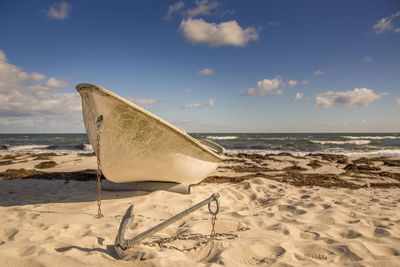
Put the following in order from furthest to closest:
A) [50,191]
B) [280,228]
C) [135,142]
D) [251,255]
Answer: [50,191]
[135,142]
[280,228]
[251,255]

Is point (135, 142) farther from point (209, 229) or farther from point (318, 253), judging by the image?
point (318, 253)

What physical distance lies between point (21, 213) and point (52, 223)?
2.86 feet

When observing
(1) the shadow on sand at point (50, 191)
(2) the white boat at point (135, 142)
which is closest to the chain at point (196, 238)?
(2) the white boat at point (135, 142)

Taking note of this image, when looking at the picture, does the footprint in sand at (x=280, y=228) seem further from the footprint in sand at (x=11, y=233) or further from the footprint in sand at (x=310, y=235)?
the footprint in sand at (x=11, y=233)

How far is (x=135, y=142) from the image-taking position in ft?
10.9

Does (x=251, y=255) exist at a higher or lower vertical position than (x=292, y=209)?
higher

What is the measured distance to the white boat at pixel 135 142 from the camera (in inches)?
117

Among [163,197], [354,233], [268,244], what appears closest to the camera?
[268,244]


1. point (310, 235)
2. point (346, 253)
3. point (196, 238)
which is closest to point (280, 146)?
point (310, 235)

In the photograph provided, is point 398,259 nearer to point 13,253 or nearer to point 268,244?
point 268,244

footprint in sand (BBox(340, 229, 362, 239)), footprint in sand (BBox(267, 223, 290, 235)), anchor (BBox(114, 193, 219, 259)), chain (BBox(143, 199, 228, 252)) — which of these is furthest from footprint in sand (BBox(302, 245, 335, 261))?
anchor (BBox(114, 193, 219, 259))

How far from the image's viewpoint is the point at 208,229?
8.54 feet

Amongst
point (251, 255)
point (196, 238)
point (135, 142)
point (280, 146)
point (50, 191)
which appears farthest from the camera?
point (280, 146)

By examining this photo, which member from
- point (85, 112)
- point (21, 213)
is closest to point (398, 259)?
point (85, 112)
